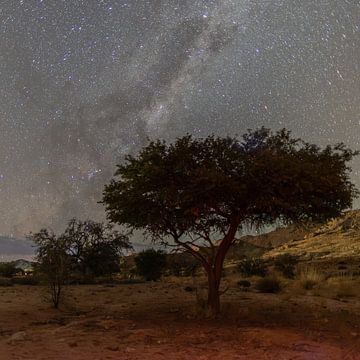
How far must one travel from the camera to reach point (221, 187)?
14445 millimetres

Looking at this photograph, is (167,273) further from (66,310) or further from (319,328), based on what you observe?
(319,328)

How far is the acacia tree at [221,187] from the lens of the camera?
14.5 m

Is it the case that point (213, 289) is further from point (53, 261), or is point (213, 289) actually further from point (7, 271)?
point (7, 271)

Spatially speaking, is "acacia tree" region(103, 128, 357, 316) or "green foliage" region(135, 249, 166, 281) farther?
"green foliage" region(135, 249, 166, 281)

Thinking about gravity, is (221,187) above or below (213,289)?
above

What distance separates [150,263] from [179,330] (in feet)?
111

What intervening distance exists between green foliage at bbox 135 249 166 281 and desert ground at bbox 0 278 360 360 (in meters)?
23.6

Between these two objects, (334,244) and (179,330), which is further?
(334,244)

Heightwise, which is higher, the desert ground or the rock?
the rock

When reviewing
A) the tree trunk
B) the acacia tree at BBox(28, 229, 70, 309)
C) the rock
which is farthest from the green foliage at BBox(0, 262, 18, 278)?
the rock

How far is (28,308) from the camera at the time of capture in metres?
19.4

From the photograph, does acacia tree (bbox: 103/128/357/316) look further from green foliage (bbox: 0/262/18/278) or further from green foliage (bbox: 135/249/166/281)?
green foliage (bbox: 0/262/18/278)

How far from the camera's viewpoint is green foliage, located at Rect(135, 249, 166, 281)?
45281mm

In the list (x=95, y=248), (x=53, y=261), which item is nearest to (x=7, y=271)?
(x=95, y=248)
